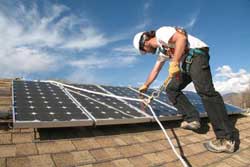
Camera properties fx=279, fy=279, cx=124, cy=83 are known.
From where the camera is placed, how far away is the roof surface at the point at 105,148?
8.08 feet

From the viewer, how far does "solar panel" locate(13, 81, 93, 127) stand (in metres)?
2.76

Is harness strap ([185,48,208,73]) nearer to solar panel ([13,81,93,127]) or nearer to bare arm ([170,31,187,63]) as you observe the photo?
bare arm ([170,31,187,63])

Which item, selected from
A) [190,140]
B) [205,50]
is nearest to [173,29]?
[205,50]

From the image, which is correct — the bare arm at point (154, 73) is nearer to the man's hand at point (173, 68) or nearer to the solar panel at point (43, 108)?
the man's hand at point (173, 68)

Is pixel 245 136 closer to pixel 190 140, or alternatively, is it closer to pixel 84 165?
pixel 190 140

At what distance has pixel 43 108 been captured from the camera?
317cm

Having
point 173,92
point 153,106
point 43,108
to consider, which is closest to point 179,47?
point 173,92

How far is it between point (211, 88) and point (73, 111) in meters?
1.76

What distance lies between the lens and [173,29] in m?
3.61

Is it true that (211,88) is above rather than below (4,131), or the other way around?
above

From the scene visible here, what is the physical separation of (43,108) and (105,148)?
2.81ft

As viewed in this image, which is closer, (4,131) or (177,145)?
(4,131)

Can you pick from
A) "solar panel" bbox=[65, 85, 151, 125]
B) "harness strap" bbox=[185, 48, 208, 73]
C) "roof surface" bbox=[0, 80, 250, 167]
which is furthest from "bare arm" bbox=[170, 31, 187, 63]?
"roof surface" bbox=[0, 80, 250, 167]

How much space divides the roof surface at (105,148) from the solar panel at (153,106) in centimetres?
19
